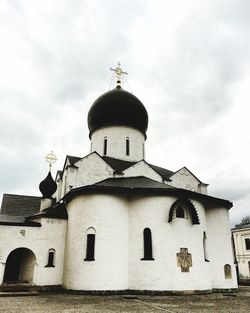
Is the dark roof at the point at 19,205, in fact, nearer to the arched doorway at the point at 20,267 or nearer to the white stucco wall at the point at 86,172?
the arched doorway at the point at 20,267

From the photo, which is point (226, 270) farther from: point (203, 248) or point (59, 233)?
point (59, 233)

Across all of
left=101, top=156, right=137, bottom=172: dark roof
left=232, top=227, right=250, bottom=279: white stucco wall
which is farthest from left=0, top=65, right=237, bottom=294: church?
left=232, top=227, right=250, bottom=279: white stucco wall

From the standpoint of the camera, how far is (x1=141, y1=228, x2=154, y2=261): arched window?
1288 cm

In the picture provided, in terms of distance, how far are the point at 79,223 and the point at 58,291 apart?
11.2 ft

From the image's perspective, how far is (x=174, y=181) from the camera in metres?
18.8

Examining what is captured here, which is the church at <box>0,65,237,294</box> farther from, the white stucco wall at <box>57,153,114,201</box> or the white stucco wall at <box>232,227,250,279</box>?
the white stucco wall at <box>232,227,250,279</box>

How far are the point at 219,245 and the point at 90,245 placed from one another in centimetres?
731

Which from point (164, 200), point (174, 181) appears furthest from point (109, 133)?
point (164, 200)

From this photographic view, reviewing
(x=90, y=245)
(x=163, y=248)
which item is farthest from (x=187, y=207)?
(x=90, y=245)

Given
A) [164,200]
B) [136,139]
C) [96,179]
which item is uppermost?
[136,139]

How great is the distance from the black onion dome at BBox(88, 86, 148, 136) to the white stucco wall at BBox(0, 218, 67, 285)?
7804 mm

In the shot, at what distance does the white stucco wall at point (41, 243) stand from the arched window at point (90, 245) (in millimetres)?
2232

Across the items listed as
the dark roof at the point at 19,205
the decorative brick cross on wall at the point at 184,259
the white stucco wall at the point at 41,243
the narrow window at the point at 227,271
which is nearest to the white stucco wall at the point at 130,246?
the decorative brick cross on wall at the point at 184,259

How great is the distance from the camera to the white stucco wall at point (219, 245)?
14891 mm
